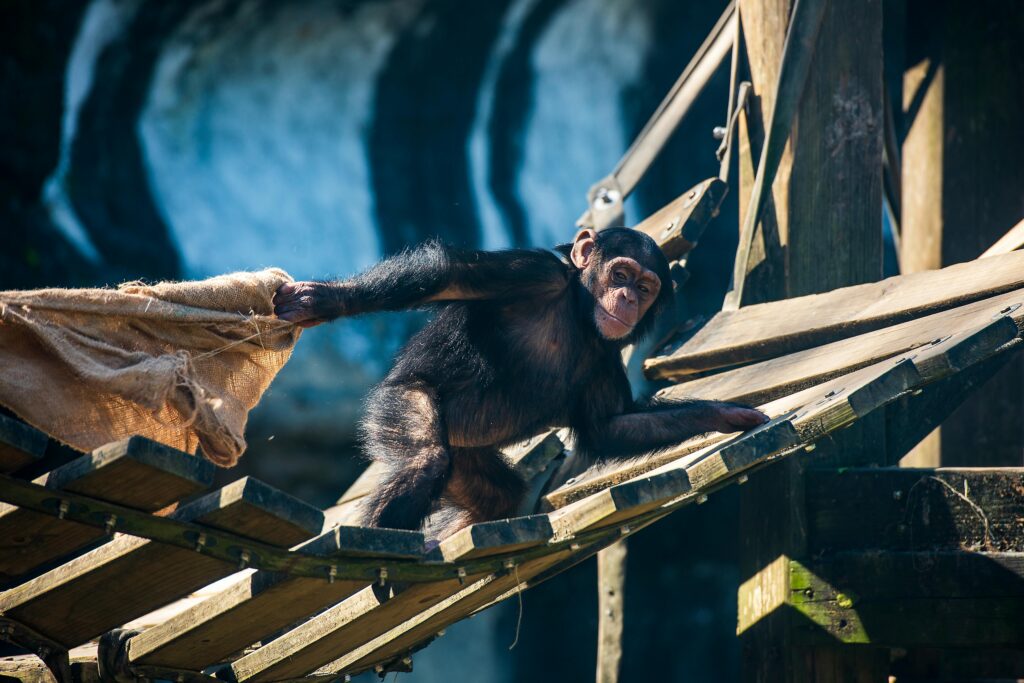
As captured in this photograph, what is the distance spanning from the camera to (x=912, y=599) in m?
3.88

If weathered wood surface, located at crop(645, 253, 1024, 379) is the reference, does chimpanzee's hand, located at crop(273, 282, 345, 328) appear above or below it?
below

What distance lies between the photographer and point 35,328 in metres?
2.93

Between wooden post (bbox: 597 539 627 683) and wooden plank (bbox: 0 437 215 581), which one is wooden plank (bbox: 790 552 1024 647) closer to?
wooden post (bbox: 597 539 627 683)

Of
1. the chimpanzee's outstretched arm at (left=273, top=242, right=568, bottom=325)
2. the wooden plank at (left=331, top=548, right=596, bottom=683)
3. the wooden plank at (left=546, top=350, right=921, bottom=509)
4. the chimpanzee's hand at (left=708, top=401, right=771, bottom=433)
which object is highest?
the chimpanzee's outstretched arm at (left=273, top=242, right=568, bottom=325)

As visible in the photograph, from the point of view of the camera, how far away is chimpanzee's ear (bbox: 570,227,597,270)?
4.73 meters

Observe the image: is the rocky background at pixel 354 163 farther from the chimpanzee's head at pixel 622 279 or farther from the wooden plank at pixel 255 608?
the wooden plank at pixel 255 608

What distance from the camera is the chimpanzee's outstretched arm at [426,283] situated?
12.0 feet

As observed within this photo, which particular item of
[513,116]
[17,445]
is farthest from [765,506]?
[513,116]

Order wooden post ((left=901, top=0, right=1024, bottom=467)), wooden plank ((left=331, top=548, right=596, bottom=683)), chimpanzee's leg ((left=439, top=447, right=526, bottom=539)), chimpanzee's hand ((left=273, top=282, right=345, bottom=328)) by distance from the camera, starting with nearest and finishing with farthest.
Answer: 1. wooden plank ((left=331, top=548, right=596, bottom=683))
2. chimpanzee's hand ((left=273, top=282, right=345, bottom=328))
3. chimpanzee's leg ((left=439, top=447, right=526, bottom=539))
4. wooden post ((left=901, top=0, right=1024, bottom=467))

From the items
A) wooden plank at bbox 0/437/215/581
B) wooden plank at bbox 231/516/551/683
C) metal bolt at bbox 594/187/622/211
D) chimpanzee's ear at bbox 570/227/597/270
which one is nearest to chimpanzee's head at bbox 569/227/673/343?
chimpanzee's ear at bbox 570/227/597/270

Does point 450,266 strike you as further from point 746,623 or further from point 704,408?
point 746,623

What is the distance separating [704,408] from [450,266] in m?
1.08

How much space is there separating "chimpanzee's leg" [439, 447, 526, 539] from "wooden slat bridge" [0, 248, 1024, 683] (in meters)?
0.19

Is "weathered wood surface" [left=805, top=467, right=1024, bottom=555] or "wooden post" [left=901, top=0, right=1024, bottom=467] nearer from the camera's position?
"weathered wood surface" [left=805, top=467, right=1024, bottom=555]
